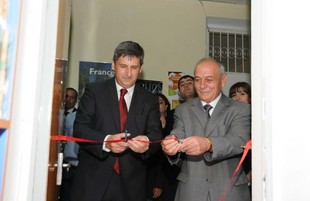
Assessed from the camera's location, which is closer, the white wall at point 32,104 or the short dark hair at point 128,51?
the white wall at point 32,104

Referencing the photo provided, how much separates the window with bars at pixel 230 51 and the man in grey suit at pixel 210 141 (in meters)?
3.43

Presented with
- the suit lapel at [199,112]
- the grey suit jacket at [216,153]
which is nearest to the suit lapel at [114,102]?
the grey suit jacket at [216,153]

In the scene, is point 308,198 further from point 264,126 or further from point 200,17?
point 200,17

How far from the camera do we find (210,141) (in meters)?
2.04

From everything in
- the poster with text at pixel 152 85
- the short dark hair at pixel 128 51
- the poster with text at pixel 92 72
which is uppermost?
the poster with text at pixel 92 72

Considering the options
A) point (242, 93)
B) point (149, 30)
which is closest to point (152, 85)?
point (149, 30)

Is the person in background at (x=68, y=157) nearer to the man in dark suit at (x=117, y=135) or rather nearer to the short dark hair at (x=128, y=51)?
the man in dark suit at (x=117, y=135)

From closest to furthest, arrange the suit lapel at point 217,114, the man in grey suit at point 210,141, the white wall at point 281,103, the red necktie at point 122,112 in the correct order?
the white wall at point 281,103
the man in grey suit at point 210,141
the suit lapel at point 217,114
the red necktie at point 122,112

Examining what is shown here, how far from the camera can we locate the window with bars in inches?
226

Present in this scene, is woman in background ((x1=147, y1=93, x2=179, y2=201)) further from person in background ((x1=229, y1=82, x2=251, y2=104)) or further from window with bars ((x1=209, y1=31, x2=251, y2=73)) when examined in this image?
window with bars ((x1=209, y1=31, x2=251, y2=73))

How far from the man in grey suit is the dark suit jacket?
0.76 feet

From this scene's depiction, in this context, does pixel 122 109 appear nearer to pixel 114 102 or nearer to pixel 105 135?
pixel 114 102

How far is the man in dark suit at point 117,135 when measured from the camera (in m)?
2.22

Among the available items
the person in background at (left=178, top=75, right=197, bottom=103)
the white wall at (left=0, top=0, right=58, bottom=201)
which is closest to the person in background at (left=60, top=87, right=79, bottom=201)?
the person in background at (left=178, top=75, right=197, bottom=103)
